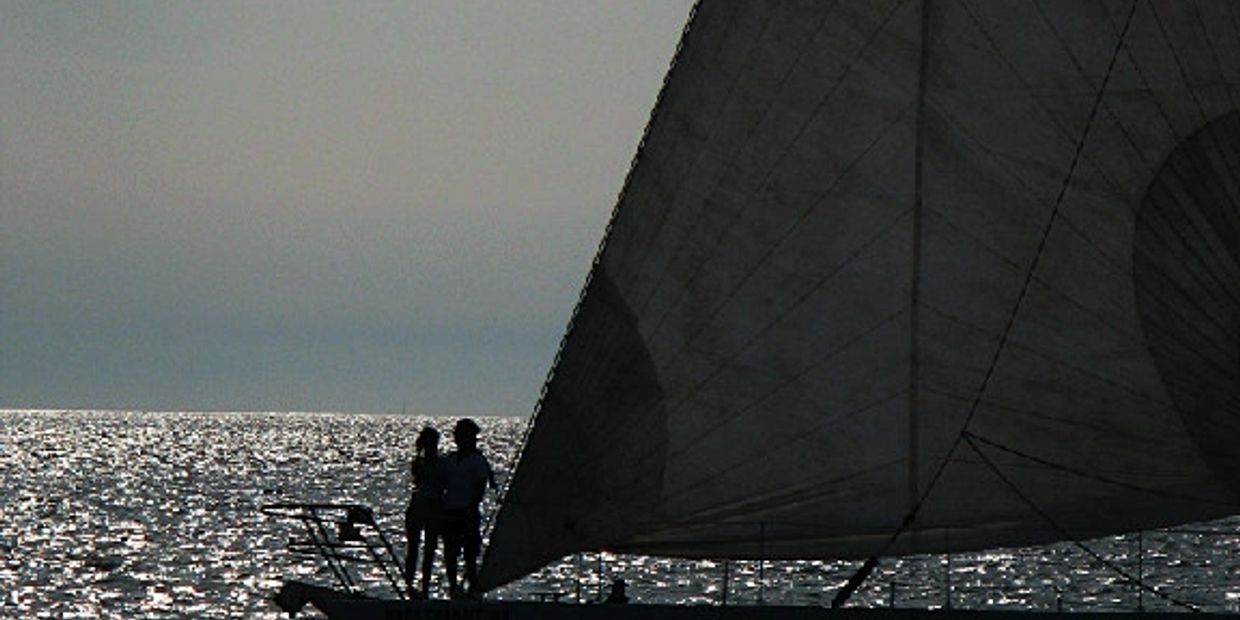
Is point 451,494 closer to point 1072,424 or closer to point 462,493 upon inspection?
point 462,493

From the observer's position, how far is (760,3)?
2141 centimetres

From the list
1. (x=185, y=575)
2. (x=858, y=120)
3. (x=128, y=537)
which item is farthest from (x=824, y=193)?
(x=128, y=537)

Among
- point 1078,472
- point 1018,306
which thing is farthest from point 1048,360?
point 1078,472

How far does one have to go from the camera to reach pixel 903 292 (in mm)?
21688

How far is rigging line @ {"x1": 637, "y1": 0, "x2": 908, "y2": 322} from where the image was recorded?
70.2ft

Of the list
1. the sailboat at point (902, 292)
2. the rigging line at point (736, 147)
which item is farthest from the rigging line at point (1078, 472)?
the rigging line at point (736, 147)

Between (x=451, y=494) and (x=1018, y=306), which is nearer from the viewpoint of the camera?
(x=1018, y=306)

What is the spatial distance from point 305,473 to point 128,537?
69.8 meters

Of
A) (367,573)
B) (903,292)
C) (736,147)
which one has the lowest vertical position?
(903,292)

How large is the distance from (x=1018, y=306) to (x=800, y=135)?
2.43 metres

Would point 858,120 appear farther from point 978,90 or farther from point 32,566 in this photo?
point 32,566

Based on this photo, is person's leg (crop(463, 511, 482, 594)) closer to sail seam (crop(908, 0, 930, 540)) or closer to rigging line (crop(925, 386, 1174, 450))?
sail seam (crop(908, 0, 930, 540))

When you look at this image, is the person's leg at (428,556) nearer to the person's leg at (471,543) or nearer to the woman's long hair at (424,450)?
the person's leg at (471,543)

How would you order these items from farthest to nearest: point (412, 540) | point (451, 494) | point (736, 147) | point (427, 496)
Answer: point (412, 540) → point (427, 496) → point (451, 494) → point (736, 147)
